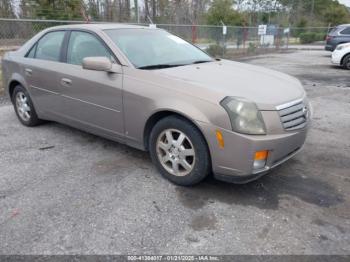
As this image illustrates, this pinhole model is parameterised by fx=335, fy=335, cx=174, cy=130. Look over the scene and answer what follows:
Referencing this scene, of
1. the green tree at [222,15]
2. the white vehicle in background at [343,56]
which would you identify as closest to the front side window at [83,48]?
the white vehicle in background at [343,56]

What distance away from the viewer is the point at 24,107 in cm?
523

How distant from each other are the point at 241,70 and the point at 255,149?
4.47ft

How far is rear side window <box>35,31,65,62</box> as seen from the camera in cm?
447

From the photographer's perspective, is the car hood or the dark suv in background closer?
the car hood

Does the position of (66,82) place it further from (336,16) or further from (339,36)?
(336,16)

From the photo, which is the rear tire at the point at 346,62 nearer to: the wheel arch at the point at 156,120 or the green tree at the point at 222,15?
the wheel arch at the point at 156,120

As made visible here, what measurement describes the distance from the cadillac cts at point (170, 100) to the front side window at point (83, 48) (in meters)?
0.01

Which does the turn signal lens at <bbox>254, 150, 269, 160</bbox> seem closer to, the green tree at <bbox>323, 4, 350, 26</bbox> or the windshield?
the windshield

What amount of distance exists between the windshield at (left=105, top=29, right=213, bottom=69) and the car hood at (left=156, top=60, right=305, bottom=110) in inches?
9.4

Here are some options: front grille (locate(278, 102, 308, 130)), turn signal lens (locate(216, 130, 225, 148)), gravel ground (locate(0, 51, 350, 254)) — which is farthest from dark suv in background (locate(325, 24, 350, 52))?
turn signal lens (locate(216, 130, 225, 148))

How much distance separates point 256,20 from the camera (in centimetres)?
4272

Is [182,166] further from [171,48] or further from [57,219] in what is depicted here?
[171,48]

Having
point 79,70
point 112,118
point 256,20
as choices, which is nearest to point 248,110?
point 112,118

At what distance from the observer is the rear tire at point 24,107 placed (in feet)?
16.7
